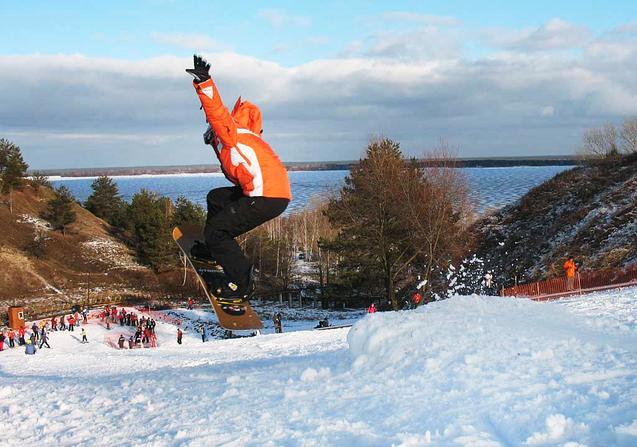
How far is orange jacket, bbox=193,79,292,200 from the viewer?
6.41m

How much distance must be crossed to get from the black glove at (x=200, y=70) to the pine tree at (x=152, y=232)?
63349 millimetres

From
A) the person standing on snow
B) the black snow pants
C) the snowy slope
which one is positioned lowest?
the person standing on snow

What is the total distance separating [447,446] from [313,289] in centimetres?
5406

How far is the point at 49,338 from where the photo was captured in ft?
118

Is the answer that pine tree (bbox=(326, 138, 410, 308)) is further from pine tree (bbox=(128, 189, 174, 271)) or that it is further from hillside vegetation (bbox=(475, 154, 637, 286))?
pine tree (bbox=(128, 189, 174, 271))

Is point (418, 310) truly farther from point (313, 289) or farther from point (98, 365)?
point (313, 289)

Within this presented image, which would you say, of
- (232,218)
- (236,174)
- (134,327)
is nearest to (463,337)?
(232,218)

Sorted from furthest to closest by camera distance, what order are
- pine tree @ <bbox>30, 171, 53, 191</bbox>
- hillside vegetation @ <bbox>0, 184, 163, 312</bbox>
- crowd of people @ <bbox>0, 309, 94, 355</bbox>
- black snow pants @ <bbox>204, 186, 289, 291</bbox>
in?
pine tree @ <bbox>30, 171, 53, 191</bbox> → hillside vegetation @ <bbox>0, 184, 163, 312</bbox> → crowd of people @ <bbox>0, 309, 94, 355</bbox> → black snow pants @ <bbox>204, 186, 289, 291</bbox>

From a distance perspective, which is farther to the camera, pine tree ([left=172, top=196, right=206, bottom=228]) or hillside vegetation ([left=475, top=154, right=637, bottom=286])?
pine tree ([left=172, top=196, right=206, bottom=228])

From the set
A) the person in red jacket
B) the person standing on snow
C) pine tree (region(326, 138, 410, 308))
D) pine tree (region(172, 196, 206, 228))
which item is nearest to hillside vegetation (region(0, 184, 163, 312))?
pine tree (region(172, 196, 206, 228))

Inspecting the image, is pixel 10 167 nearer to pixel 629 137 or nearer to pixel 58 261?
pixel 58 261

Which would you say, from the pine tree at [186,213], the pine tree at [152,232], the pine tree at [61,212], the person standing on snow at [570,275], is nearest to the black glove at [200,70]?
the person standing on snow at [570,275]

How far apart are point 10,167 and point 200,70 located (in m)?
86.8

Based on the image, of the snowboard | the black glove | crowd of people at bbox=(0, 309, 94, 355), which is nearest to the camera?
the black glove
